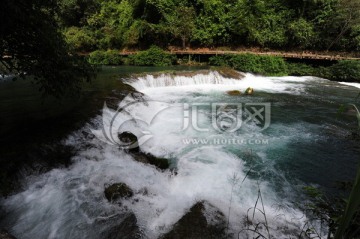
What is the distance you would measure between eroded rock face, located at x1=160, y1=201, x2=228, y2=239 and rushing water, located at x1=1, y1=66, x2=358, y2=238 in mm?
135

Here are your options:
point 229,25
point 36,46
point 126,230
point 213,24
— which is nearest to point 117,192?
point 126,230

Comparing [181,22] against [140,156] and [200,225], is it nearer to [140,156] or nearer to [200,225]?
[140,156]

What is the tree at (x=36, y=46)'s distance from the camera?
422 centimetres

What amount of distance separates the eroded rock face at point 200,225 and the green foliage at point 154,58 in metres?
18.7

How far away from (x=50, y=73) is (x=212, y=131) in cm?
488

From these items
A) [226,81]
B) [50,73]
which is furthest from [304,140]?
[226,81]

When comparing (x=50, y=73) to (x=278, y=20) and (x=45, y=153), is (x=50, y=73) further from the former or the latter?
(x=278, y=20)

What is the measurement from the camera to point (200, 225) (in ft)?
12.6

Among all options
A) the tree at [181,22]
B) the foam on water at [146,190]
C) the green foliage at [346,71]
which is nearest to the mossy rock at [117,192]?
the foam on water at [146,190]

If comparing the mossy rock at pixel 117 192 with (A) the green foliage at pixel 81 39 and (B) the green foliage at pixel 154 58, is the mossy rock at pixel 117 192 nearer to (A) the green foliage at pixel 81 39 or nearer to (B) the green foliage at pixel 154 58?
(B) the green foliage at pixel 154 58

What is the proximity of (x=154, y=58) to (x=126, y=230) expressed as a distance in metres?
19.5

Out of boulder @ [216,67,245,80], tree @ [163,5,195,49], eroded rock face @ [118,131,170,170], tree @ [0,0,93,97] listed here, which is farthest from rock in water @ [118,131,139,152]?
Answer: tree @ [163,5,195,49]

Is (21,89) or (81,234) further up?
(21,89)

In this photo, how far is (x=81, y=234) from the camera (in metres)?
3.68
